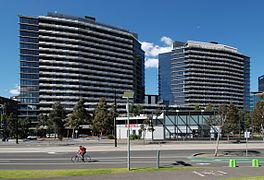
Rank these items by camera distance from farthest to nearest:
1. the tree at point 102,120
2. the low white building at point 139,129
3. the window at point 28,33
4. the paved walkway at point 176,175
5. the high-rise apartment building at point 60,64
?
the window at point 28,33 → the high-rise apartment building at point 60,64 → the tree at point 102,120 → the low white building at point 139,129 → the paved walkway at point 176,175

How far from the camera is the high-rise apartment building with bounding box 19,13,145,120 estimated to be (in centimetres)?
16012

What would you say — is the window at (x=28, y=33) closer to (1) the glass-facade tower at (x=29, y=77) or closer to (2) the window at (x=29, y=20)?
(1) the glass-facade tower at (x=29, y=77)

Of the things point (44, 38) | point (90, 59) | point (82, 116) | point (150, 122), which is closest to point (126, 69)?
point (90, 59)

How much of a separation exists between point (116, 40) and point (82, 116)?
297 ft

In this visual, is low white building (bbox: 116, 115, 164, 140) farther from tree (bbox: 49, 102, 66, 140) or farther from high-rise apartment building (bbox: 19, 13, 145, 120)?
high-rise apartment building (bbox: 19, 13, 145, 120)

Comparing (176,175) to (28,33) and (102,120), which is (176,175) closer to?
(102,120)

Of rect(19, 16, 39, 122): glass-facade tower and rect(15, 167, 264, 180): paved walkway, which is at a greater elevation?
rect(19, 16, 39, 122): glass-facade tower

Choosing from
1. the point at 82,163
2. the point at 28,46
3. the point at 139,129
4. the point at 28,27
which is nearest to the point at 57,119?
the point at 139,129

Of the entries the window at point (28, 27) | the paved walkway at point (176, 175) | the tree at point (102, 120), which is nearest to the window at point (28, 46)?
the window at point (28, 27)

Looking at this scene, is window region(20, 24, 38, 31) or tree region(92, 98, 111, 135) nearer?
tree region(92, 98, 111, 135)

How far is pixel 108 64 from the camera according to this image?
17800 centimetres

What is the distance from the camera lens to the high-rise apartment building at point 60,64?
160125 mm

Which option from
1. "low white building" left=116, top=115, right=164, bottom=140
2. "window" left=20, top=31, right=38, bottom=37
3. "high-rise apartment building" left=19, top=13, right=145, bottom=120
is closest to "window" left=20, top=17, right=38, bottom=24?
"high-rise apartment building" left=19, top=13, right=145, bottom=120

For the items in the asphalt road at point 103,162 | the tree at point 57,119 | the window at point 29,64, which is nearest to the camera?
the asphalt road at point 103,162
